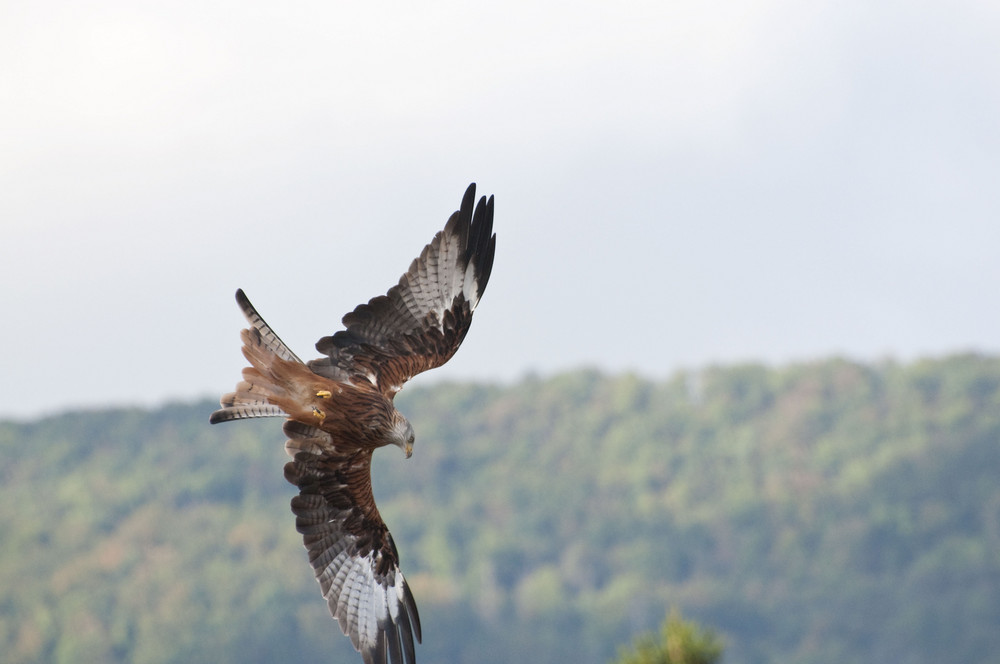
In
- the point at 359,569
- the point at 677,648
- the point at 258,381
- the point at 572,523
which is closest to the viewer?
the point at 258,381

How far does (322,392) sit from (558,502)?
111 meters

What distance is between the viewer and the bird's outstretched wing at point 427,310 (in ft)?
31.5

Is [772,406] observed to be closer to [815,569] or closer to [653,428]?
[653,428]

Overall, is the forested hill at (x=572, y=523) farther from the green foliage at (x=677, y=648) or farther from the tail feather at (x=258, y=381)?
the tail feather at (x=258, y=381)

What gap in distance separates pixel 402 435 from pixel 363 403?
382 millimetres

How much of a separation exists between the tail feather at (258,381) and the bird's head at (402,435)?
715mm

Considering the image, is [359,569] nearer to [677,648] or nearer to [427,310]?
[427,310]

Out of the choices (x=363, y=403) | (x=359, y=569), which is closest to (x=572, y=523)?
(x=359, y=569)

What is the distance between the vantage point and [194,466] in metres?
112

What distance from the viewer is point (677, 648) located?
1064 cm

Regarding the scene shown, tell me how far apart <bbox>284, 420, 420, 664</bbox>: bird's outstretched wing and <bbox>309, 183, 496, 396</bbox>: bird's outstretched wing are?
2.66 ft

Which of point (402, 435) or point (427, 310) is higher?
point (427, 310)

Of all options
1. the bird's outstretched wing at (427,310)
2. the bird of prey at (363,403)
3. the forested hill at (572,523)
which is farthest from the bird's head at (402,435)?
the forested hill at (572,523)

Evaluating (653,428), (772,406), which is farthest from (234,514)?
(772,406)
